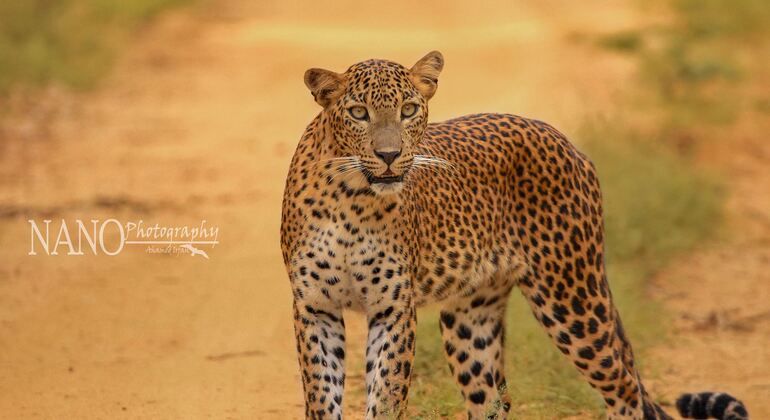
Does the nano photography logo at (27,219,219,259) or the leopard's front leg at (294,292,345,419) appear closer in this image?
the leopard's front leg at (294,292,345,419)

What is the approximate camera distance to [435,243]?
6.55m

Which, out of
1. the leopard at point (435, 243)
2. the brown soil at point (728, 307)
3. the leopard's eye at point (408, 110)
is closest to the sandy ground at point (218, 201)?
the brown soil at point (728, 307)

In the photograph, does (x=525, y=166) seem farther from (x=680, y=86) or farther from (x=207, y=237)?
(x=680, y=86)

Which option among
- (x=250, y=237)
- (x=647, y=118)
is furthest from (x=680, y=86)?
(x=250, y=237)

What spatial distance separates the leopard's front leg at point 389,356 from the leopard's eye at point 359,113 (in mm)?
733

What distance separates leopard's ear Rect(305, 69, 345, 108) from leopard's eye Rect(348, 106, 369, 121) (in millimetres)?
123

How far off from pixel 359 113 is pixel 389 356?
101cm

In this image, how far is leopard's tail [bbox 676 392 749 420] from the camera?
728 cm

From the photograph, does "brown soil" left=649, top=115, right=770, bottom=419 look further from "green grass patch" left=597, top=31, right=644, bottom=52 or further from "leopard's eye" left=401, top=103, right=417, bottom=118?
"green grass patch" left=597, top=31, right=644, bottom=52

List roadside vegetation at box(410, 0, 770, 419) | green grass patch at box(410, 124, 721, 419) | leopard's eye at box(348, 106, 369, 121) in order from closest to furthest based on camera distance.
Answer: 1. leopard's eye at box(348, 106, 369, 121)
2. green grass patch at box(410, 124, 721, 419)
3. roadside vegetation at box(410, 0, 770, 419)

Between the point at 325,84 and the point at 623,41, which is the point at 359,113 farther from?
the point at 623,41

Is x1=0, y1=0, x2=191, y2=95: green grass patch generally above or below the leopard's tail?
above

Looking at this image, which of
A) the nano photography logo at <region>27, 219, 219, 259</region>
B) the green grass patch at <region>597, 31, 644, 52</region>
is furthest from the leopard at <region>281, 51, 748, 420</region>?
the green grass patch at <region>597, 31, 644, 52</region>

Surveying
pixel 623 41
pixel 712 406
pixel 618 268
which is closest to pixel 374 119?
pixel 712 406
